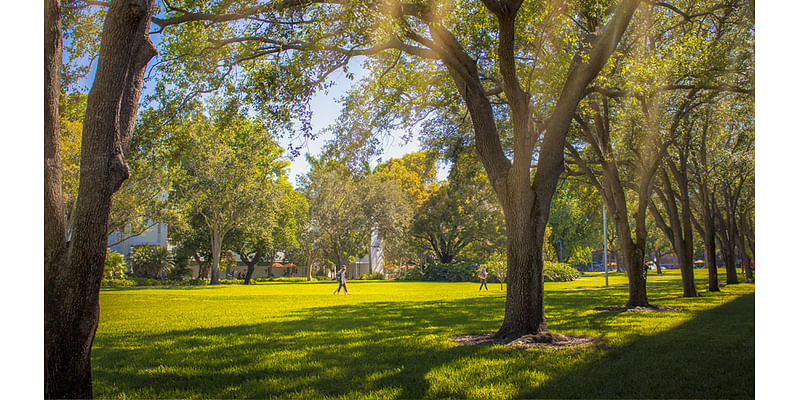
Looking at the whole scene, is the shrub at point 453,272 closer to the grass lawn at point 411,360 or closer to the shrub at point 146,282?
the shrub at point 146,282

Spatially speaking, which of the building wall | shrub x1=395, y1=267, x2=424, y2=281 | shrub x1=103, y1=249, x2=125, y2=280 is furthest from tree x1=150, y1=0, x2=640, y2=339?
shrub x1=395, y1=267, x2=424, y2=281

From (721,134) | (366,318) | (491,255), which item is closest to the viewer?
(366,318)

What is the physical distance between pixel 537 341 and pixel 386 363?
8.70 ft

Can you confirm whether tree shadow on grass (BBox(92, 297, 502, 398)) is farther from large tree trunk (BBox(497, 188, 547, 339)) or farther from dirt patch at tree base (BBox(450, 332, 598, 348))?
large tree trunk (BBox(497, 188, 547, 339))

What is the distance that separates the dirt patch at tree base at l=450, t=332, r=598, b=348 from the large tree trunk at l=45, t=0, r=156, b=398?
16.9 ft

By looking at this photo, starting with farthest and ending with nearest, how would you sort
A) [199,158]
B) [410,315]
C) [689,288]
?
[199,158]
[689,288]
[410,315]

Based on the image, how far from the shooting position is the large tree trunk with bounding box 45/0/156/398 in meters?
4.14

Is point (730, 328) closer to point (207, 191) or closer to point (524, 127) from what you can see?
point (524, 127)

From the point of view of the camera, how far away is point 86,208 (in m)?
4.25

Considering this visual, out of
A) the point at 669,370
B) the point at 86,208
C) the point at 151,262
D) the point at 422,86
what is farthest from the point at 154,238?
the point at 669,370

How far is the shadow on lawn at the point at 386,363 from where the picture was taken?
4945mm

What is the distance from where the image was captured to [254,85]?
28.4 feet

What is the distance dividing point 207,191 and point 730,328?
2878cm

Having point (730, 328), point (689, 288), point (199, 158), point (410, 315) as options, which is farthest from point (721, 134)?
point (199, 158)
